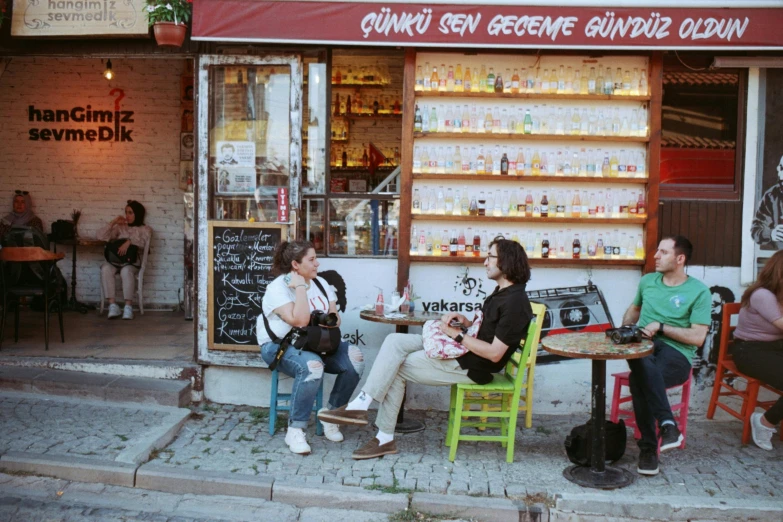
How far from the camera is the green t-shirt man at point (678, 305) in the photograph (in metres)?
5.30

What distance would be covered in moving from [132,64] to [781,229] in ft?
23.6

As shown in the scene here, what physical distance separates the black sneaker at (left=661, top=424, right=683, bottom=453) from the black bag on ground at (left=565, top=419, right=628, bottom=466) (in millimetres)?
264

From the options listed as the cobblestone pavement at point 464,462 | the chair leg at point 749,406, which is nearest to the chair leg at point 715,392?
the cobblestone pavement at point 464,462

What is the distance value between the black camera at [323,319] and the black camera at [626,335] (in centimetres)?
187

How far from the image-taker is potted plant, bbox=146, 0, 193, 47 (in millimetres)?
5945

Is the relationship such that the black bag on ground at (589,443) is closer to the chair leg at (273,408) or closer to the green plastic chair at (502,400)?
the green plastic chair at (502,400)

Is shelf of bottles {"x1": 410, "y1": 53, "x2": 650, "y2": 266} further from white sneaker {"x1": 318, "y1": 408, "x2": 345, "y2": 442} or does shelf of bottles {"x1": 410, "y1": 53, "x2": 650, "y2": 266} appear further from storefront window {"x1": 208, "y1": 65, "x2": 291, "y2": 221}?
white sneaker {"x1": 318, "y1": 408, "x2": 345, "y2": 442}

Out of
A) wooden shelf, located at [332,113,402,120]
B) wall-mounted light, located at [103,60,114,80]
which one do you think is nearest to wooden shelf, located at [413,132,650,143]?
wooden shelf, located at [332,113,402,120]

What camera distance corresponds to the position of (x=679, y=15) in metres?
5.92

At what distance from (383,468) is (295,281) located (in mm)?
Answer: 1399

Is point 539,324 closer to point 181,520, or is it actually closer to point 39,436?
point 181,520

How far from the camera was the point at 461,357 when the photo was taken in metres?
5.07

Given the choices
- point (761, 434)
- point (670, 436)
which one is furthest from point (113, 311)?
point (761, 434)

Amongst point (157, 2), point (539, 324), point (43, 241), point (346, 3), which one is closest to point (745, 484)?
point (539, 324)
